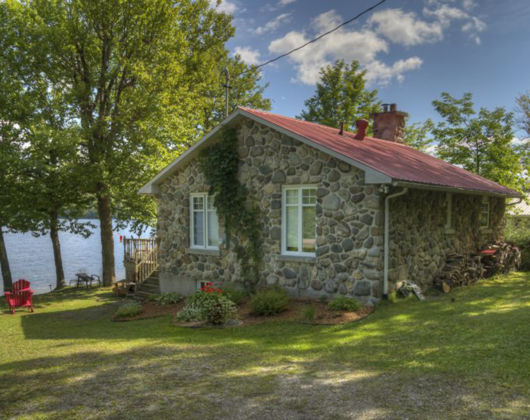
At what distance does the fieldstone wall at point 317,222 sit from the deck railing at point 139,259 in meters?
3.36

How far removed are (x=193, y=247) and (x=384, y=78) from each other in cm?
2213

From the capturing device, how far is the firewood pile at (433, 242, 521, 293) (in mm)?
11797

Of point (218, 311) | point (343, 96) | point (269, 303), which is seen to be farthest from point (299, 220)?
point (343, 96)

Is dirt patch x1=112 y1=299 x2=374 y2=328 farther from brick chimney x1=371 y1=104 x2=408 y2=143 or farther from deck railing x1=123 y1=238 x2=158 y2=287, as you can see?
brick chimney x1=371 y1=104 x2=408 y2=143

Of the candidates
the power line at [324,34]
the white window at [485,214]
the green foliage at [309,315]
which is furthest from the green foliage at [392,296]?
the white window at [485,214]

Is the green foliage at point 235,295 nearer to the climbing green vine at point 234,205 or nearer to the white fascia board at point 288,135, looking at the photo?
the climbing green vine at point 234,205

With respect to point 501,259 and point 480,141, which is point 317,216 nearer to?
point 501,259

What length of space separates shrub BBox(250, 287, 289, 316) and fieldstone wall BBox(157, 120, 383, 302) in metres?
0.95

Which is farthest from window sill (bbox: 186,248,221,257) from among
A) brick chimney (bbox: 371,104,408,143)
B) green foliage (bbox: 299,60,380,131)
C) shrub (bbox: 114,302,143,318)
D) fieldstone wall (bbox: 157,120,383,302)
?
green foliage (bbox: 299,60,380,131)

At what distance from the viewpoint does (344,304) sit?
9328mm

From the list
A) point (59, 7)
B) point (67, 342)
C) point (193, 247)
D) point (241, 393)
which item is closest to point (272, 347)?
point (241, 393)

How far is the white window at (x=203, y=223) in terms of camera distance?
13.0m

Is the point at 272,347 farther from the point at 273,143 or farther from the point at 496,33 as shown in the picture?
the point at 496,33

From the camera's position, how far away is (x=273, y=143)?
11258mm
